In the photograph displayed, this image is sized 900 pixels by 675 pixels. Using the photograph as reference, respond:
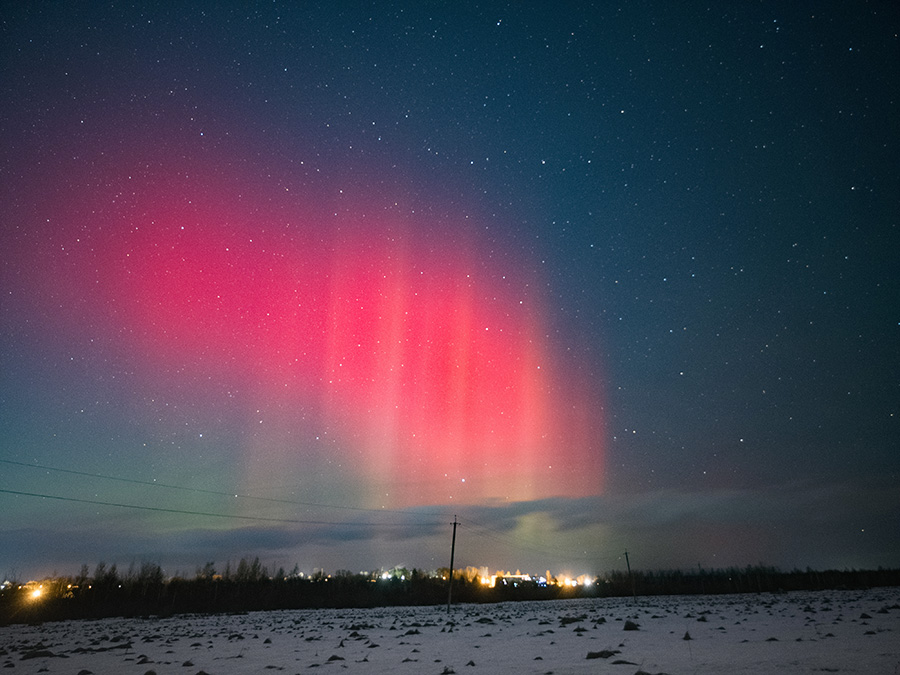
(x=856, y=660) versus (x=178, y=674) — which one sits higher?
(x=856, y=660)

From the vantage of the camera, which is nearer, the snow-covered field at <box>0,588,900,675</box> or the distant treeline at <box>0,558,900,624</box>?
the snow-covered field at <box>0,588,900,675</box>

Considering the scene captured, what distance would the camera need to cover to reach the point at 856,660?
9.16 meters

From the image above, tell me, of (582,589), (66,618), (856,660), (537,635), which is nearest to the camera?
(856,660)

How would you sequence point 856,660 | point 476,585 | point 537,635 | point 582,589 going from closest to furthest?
point 856,660 → point 537,635 → point 476,585 → point 582,589

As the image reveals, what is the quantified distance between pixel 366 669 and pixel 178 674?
5.17 metres

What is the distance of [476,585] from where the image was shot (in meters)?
75.4

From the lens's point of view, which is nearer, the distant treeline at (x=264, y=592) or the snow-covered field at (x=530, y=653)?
the snow-covered field at (x=530, y=653)

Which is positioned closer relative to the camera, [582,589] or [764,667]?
[764,667]

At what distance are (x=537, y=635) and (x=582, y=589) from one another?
8447 cm

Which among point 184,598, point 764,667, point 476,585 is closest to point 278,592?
point 184,598

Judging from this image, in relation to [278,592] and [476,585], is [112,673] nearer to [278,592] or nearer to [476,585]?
[278,592]

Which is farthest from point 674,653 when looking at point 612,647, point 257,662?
point 257,662

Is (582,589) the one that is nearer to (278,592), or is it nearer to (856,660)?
(278,592)

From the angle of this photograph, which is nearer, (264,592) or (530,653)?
(530,653)
